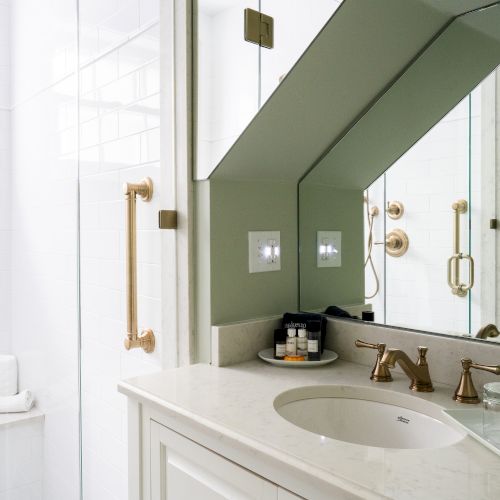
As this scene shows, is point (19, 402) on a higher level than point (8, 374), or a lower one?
lower

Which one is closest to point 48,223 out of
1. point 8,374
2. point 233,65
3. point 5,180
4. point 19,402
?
point 5,180

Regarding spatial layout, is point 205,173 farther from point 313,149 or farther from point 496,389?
point 496,389

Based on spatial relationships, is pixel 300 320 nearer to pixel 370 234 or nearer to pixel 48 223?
pixel 370 234

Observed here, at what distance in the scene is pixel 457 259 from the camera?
129 cm

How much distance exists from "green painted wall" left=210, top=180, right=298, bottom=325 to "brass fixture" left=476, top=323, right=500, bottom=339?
0.62 m

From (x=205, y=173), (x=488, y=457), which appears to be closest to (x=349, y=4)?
(x=205, y=173)

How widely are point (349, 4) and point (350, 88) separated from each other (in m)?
0.24

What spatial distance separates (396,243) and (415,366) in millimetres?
352

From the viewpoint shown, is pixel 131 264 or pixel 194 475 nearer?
pixel 194 475

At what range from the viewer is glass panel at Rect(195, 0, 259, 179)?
4.74ft

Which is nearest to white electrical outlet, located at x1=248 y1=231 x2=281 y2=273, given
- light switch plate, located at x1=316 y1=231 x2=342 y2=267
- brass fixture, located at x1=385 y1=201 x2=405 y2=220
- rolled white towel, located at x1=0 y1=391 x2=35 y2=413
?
light switch plate, located at x1=316 y1=231 x2=342 y2=267

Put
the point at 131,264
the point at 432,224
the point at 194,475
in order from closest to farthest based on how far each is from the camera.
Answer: the point at 194,475 → the point at 432,224 → the point at 131,264

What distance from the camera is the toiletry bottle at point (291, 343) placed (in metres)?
1.49

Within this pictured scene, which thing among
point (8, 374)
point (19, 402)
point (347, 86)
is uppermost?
point (347, 86)
